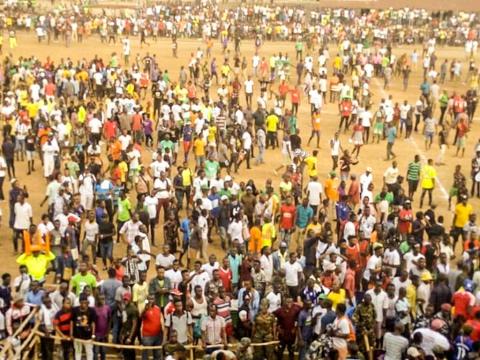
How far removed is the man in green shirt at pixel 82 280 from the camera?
12.4 metres

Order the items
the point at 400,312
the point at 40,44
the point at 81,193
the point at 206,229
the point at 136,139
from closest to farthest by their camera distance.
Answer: the point at 400,312
the point at 206,229
the point at 81,193
the point at 136,139
the point at 40,44

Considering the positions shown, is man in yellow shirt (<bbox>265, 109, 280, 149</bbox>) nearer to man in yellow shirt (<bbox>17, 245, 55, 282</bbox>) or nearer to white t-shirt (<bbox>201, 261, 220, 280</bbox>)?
white t-shirt (<bbox>201, 261, 220, 280</bbox>)

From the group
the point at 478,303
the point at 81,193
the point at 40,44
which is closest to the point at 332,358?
the point at 478,303

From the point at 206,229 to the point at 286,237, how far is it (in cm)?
161

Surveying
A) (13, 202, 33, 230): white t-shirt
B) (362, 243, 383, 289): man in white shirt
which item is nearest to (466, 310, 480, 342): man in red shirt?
(362, 243, 383, 289): man in white shirt

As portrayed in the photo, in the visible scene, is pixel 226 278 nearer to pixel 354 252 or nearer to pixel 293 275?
pixel 293 275

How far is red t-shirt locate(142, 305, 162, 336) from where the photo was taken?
11648 millimetres

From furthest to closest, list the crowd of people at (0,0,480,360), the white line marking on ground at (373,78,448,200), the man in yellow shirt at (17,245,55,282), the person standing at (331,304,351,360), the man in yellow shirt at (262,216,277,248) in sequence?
the white line marking on ground at (373,78,448,200) → the man in yellow shirt at (262,216,277,248) → the man in yellow shirt at (17,245,55,282) → the crowd of people at (0,0,480,360) → the person standing at (331,304,351,360)

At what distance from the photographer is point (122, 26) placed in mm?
40969

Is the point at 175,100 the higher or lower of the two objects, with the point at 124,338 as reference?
higher

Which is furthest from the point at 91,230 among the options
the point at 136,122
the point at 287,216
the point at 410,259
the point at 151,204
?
the point at 136,122

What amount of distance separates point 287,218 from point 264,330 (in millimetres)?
4230

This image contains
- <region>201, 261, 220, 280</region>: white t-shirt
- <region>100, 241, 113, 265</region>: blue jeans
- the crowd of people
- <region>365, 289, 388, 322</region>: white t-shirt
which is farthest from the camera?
<region>100, 241, 113, 265</region>: blue jeans

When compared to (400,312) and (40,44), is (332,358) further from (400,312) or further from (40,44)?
(40,44)
